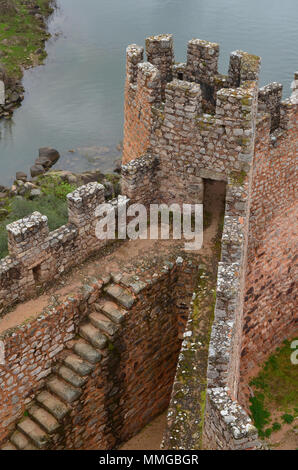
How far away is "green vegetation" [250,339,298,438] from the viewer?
542 inches

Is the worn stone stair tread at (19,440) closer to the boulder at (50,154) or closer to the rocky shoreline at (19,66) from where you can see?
the boulder at (50,154)

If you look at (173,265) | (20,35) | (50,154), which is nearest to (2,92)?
(20,35)

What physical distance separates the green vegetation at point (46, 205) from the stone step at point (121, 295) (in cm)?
676

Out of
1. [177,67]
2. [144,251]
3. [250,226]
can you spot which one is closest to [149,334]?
[144,251]

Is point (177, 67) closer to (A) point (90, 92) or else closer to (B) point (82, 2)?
(A) point (90, 92)

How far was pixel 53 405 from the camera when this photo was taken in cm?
1026

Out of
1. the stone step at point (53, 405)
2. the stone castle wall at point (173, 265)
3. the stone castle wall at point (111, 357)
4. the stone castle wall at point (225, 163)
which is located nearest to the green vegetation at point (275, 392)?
the stone castle wall at point (225, 163)

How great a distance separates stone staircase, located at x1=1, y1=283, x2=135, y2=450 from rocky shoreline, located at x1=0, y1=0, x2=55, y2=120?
2071 centimetres

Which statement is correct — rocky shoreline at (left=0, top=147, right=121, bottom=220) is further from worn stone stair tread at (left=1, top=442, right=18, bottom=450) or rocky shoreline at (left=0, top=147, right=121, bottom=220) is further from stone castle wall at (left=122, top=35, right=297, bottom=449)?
worn stone stair tread at (left=1, top=442, right=18, bottom=450)

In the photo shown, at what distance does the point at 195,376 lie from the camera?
9609 mm

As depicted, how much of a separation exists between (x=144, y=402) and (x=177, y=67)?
20.5 ft

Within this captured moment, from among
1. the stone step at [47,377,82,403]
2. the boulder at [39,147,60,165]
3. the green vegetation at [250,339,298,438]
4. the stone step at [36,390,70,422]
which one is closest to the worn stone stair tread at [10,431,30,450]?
the stone step at [36,390,70,422]

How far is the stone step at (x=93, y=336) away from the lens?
10.5m

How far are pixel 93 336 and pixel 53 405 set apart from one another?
1222 mm
